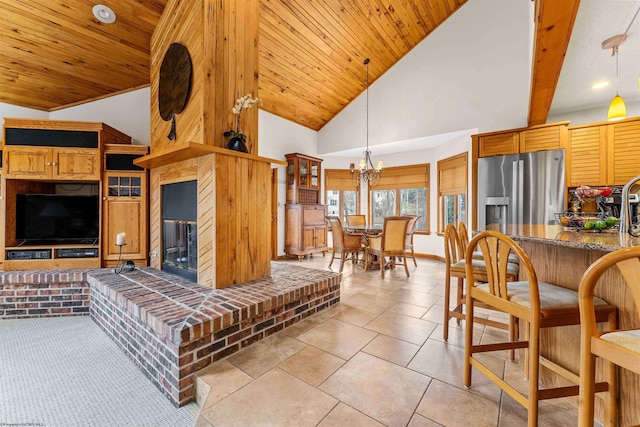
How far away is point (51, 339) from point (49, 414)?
1.23 meters

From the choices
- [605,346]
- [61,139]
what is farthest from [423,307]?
[61,139]

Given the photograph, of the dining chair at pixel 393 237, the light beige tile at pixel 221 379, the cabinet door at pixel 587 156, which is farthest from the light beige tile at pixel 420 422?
the cabinet door at pixel 587 156

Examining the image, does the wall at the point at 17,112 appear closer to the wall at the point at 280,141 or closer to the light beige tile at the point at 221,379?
the wall at the point at 280,141

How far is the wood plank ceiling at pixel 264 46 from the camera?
2.88 metres

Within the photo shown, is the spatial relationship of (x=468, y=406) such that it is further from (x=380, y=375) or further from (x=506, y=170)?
(x=506, y=170)

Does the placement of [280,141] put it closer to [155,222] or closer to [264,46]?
[264,46]

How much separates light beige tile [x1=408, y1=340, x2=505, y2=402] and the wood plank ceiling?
431 cm

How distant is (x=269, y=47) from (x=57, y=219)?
3702mm

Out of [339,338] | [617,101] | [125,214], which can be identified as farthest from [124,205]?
[617,101]

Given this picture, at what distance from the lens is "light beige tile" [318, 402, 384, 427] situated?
1214 millimetres

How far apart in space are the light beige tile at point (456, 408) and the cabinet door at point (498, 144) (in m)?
3.67

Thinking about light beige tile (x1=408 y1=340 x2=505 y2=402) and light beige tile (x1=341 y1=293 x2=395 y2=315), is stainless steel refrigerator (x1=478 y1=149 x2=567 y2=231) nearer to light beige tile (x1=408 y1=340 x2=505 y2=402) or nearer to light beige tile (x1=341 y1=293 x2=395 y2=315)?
light beige tile (x1=341 y1=293 x2=395 y2=315)

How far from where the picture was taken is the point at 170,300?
6.63 feet

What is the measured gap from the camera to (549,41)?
197 centimetres
